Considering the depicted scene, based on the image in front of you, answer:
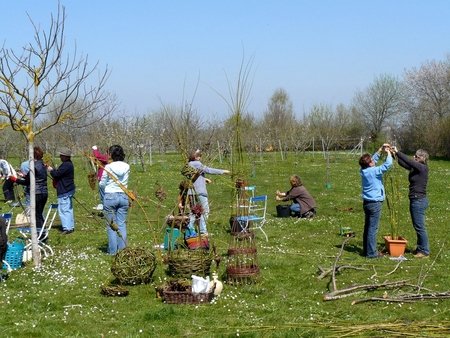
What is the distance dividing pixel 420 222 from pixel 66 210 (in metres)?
6.74

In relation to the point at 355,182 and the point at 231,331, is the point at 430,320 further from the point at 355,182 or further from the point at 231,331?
the point at 355,182

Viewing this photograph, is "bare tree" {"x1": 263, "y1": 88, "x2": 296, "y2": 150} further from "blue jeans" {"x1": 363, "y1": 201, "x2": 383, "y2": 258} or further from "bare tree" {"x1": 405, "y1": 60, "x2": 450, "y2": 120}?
"blue jeans" {"x1": 363, "y1": 201, "x2": 383, "y2": 258}

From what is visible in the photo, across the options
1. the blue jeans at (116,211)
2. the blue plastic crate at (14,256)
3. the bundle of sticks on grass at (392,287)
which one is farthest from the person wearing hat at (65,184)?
the bundle of sticks on grass at (392,287)

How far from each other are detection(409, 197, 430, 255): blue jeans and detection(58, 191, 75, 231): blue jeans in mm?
6484

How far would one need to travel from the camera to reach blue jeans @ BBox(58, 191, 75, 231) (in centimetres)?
1178

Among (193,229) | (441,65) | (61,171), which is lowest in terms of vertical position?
(193,229)

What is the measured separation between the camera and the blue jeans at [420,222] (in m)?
9.41

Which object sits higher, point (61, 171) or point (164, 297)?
point (61, 171)

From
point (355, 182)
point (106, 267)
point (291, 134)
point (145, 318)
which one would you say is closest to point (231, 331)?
point (145, 318)

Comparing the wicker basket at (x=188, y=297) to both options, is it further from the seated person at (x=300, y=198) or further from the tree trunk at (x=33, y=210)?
the seated person at (x=300, y=198)

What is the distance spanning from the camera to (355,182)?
22.5 m

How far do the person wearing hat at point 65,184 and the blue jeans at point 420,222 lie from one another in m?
6.37

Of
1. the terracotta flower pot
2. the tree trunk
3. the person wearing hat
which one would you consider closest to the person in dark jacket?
the person wearing hat

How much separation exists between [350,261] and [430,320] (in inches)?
121
